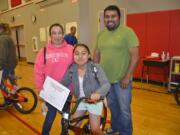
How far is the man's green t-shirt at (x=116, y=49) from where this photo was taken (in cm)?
205

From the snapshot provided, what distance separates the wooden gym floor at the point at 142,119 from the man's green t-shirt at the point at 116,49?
1130 millimetres

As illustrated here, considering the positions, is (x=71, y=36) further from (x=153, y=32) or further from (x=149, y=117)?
(x=149, y=117)

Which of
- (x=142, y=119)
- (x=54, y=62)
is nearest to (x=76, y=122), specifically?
(x=54, y=62)

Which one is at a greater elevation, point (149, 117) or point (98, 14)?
point (98, 14)

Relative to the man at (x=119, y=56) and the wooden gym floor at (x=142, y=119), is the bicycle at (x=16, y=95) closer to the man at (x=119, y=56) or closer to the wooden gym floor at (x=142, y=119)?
the wooden gym floor at (x=142, y=119)

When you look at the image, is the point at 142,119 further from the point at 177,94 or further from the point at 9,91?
the point at 9,91

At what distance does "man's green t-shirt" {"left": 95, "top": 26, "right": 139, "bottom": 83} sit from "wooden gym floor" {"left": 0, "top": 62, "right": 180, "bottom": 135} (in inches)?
44.5

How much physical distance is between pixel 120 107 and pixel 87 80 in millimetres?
669

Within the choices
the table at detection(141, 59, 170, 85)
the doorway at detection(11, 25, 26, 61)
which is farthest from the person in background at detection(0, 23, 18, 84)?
the doorway at detection(11, 25, 26, 61)

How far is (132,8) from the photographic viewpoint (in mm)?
5602

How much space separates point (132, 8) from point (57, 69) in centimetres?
428

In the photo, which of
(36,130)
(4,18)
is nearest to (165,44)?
(36,130)

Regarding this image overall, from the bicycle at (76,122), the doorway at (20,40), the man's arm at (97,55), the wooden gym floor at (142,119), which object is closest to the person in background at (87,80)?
the bicycle at (76,122)

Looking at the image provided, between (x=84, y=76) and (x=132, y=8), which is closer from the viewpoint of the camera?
(x=84, y=76)
